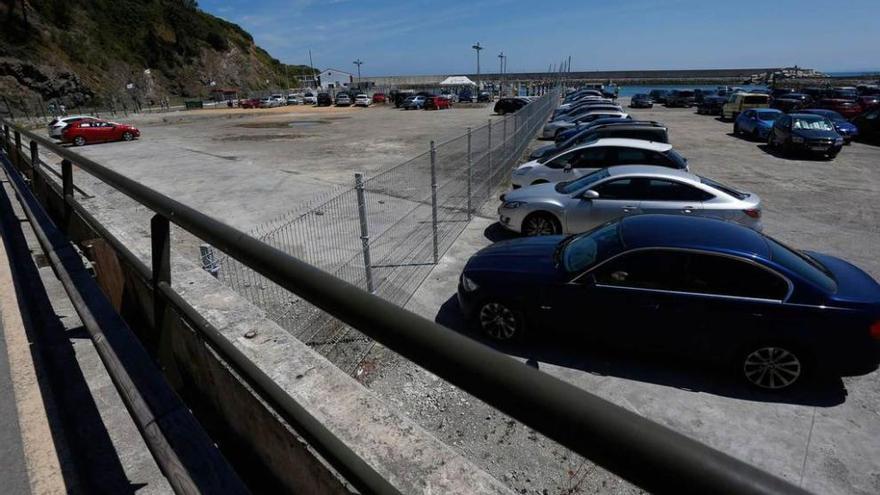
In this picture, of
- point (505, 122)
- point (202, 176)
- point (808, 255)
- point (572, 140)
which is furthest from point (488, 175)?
point (202, 176)

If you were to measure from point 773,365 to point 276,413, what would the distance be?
4.92 metres

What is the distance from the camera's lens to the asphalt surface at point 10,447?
2777 millimetres

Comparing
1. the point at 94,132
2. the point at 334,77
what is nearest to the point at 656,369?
the point at 94,132

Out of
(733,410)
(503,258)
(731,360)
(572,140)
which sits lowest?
(733,410)

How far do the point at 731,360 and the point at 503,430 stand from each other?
249 cm

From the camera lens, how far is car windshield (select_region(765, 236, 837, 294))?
490 centimetres

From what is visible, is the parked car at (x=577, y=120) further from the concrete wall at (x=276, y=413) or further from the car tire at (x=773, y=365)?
the concrete wall at (x=276, y=413)

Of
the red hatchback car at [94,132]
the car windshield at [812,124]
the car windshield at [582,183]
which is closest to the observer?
the car windshield at [582,183]

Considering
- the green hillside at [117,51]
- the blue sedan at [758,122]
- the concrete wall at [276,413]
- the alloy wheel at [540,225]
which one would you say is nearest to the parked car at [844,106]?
the blue sedan at [758,122]

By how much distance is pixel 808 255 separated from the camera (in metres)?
5.66

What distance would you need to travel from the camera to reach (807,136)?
1769cm

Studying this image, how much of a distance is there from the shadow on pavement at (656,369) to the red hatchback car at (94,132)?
29.9m

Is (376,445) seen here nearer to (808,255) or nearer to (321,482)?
(321,482)

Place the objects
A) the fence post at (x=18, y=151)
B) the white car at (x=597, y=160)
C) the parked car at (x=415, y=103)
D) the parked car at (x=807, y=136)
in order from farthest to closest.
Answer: the parked car at (x=415, y=103)
the parked car at (x=807, y=136)
the white car at (x=597, y=160)
the fence post at (x=18, y=151)
